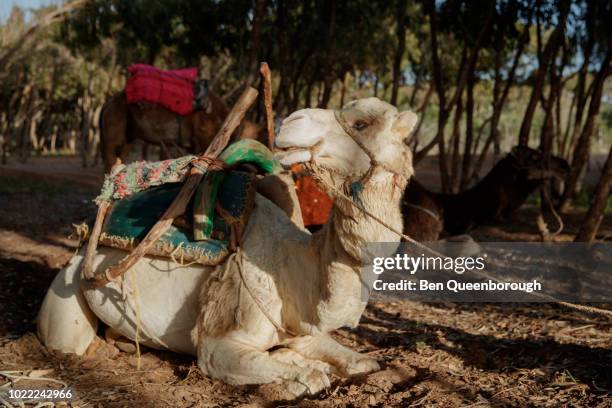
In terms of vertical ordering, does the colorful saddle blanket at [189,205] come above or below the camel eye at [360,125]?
below

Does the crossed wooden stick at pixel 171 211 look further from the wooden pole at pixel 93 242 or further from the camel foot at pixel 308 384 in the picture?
the camel foot at pixel 308 384

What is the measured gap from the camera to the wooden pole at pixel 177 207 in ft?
11.0

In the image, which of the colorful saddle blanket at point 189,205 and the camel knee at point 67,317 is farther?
the camel knee at point 67,317

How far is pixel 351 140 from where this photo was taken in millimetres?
2699

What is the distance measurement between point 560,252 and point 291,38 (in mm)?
10814

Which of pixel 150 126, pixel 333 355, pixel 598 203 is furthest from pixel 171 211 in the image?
pixel 150 126

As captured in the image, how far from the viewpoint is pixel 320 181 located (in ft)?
8.91

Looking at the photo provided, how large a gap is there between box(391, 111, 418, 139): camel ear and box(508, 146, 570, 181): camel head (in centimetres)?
633

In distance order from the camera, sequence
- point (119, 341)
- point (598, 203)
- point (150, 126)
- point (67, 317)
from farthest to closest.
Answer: point (150, 126), point (598, 203), point (119, 341), point (67, 317)

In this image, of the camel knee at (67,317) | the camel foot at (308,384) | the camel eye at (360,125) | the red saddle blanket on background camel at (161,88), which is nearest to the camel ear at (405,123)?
the camel eye at (360,125)

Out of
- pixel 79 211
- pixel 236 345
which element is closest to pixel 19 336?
pixel 236 345

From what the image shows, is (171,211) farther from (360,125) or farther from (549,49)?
(549,49)

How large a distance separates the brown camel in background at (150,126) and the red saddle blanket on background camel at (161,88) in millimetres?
231

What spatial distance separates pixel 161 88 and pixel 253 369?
696 centimetres
